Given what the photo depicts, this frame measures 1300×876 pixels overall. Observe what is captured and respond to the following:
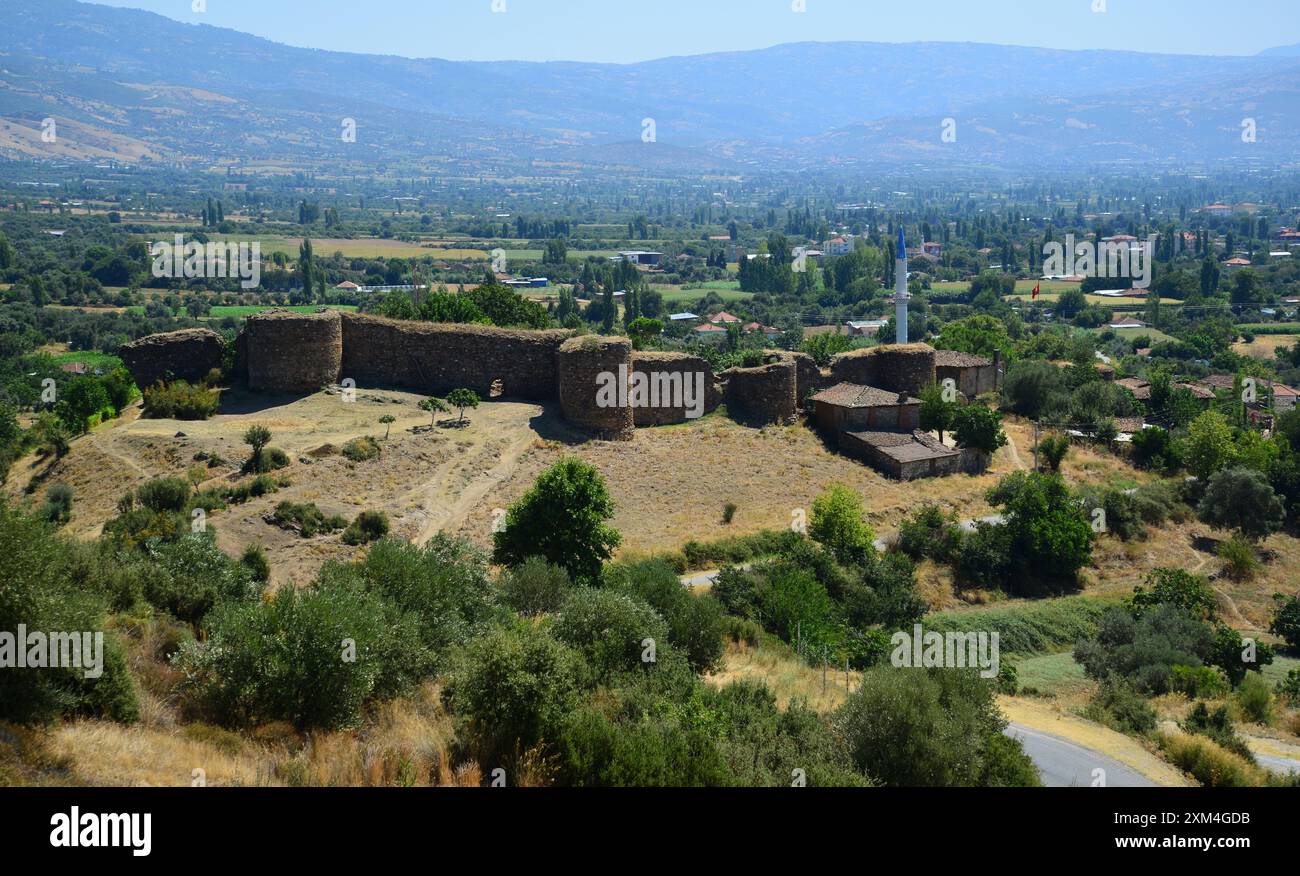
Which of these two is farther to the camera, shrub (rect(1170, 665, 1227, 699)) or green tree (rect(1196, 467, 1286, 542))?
green tree (rect(1196, 467, 1286, 542))

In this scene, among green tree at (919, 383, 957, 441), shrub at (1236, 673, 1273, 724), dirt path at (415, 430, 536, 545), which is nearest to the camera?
shrub at (1236, 673, 1273, 724)

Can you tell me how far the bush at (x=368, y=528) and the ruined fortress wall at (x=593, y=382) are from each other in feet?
23.7

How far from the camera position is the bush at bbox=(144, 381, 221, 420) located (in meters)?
26.5

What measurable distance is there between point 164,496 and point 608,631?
10.9 metres

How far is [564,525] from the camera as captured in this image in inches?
873

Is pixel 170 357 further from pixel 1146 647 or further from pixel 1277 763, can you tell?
pixel 1277 763

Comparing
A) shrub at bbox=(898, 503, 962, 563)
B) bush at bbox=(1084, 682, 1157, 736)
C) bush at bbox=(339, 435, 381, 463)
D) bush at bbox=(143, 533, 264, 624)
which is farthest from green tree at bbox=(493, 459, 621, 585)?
shrub at bbox=(898, 503, 962, 563)

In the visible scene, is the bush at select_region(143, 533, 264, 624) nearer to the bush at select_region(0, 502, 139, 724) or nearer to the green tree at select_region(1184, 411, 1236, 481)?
the bush at select_region(0, 502, 139, 724)

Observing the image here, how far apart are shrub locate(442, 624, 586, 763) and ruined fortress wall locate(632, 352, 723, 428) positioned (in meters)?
18.6

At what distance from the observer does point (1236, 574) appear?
101 ft

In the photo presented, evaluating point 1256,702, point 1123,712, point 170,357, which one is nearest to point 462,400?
point 170,357
